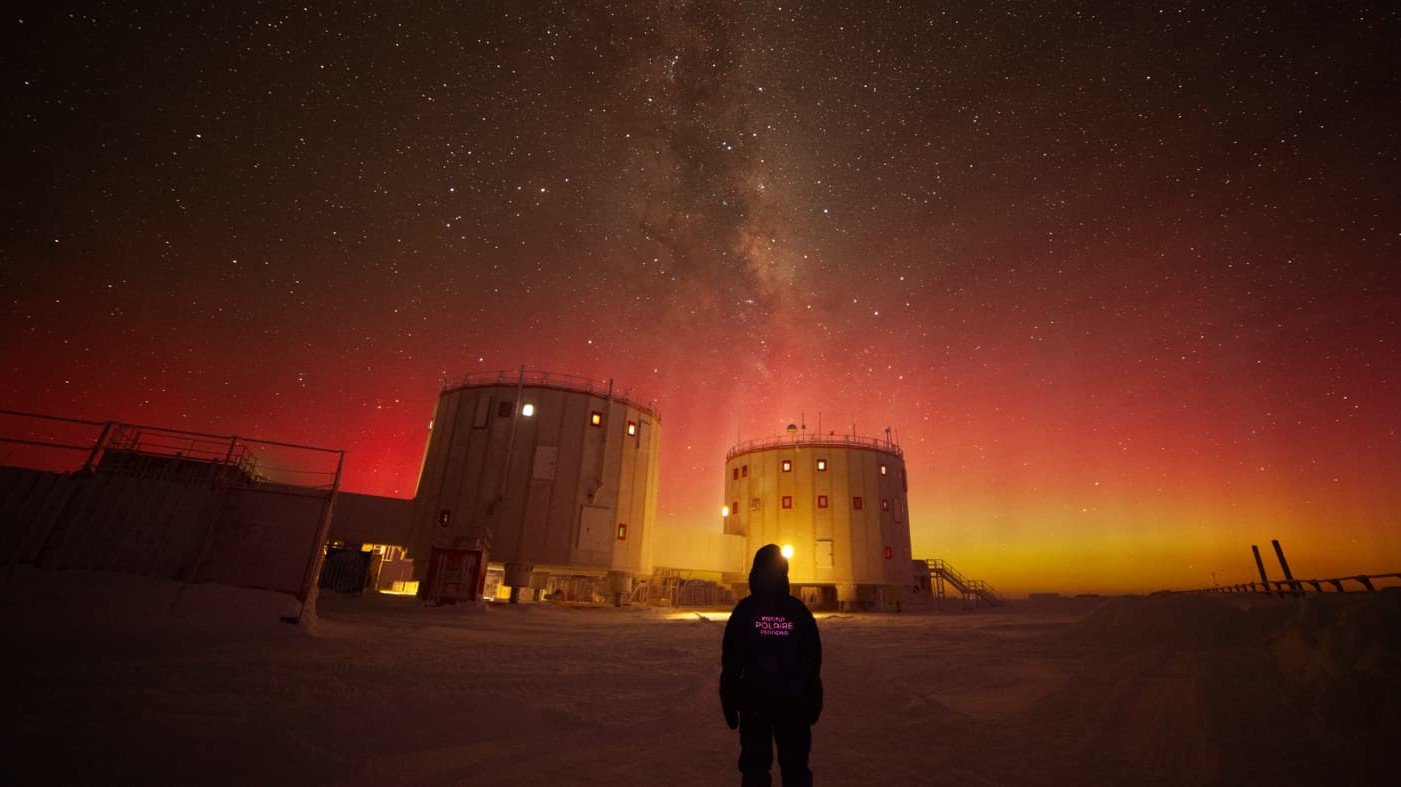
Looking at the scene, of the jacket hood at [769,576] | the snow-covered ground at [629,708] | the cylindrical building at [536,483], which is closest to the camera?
the jacket hood at [769,576]

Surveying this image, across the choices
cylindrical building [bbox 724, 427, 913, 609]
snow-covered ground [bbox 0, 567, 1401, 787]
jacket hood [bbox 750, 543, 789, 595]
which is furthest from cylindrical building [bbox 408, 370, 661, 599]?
jacket hood [bbox 750, 543, 789, 595]

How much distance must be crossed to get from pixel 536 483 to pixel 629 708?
22.8m

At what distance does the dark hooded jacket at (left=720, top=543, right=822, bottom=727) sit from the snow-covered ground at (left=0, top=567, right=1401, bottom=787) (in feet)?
5.10

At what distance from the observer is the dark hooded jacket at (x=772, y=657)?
3805 millimetres

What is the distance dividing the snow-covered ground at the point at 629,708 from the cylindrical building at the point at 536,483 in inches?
685

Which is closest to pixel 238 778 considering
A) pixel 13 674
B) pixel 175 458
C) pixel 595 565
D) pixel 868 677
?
pixel 13 674

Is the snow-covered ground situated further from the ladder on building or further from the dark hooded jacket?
the ladder on building

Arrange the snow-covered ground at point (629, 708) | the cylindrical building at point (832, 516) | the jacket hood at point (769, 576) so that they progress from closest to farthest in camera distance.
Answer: the jacket hood at point (769, 576) → the snow-covered ground at point (629, 708) → the cylindrical building at point (832, 516)

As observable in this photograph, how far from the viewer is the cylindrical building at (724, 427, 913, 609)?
35.5m

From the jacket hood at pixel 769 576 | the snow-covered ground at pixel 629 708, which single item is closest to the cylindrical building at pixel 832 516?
the snow-covered ground at pixel 629 708

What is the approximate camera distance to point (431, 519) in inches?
1113

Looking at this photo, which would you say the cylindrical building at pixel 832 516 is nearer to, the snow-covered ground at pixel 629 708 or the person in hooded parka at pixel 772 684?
the snow-covered ground at pixel 629 708

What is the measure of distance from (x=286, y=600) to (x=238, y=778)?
9.36 meters

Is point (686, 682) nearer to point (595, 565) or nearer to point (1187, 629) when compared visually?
point (1187, 629)
